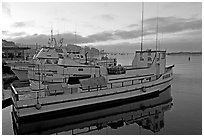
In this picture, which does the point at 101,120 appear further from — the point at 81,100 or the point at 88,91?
the point at 88,91

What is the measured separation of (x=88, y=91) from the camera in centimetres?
1173

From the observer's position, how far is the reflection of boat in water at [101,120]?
31.3 feet

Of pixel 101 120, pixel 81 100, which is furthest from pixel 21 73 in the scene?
pixel 101 120

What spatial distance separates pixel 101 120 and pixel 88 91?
75.3 inches

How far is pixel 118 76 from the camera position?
16625 millimetres

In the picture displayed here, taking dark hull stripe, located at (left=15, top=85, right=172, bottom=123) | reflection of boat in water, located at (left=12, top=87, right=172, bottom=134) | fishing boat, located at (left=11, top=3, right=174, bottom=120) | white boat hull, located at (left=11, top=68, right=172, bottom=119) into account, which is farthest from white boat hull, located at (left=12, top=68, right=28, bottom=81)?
dark hull stripe, located at (left=15, top=85, right=172, bottom=123)

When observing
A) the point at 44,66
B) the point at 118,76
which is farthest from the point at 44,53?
the point at 118,76

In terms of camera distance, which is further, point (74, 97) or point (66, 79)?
point (66, 79)

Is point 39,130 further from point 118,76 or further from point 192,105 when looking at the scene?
point 192,105

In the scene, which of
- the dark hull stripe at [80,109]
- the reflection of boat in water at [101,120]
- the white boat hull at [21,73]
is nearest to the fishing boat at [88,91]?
the dark hull stripe at [80,109]

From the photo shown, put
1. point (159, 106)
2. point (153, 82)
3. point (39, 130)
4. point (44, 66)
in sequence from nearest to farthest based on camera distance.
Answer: point (39, 130)
point (159, 106)
point (153, 82)
point (44, 66)

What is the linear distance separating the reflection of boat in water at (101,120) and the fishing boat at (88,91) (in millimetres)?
394

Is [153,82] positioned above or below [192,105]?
above

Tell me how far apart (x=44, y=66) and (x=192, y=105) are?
12.7m
